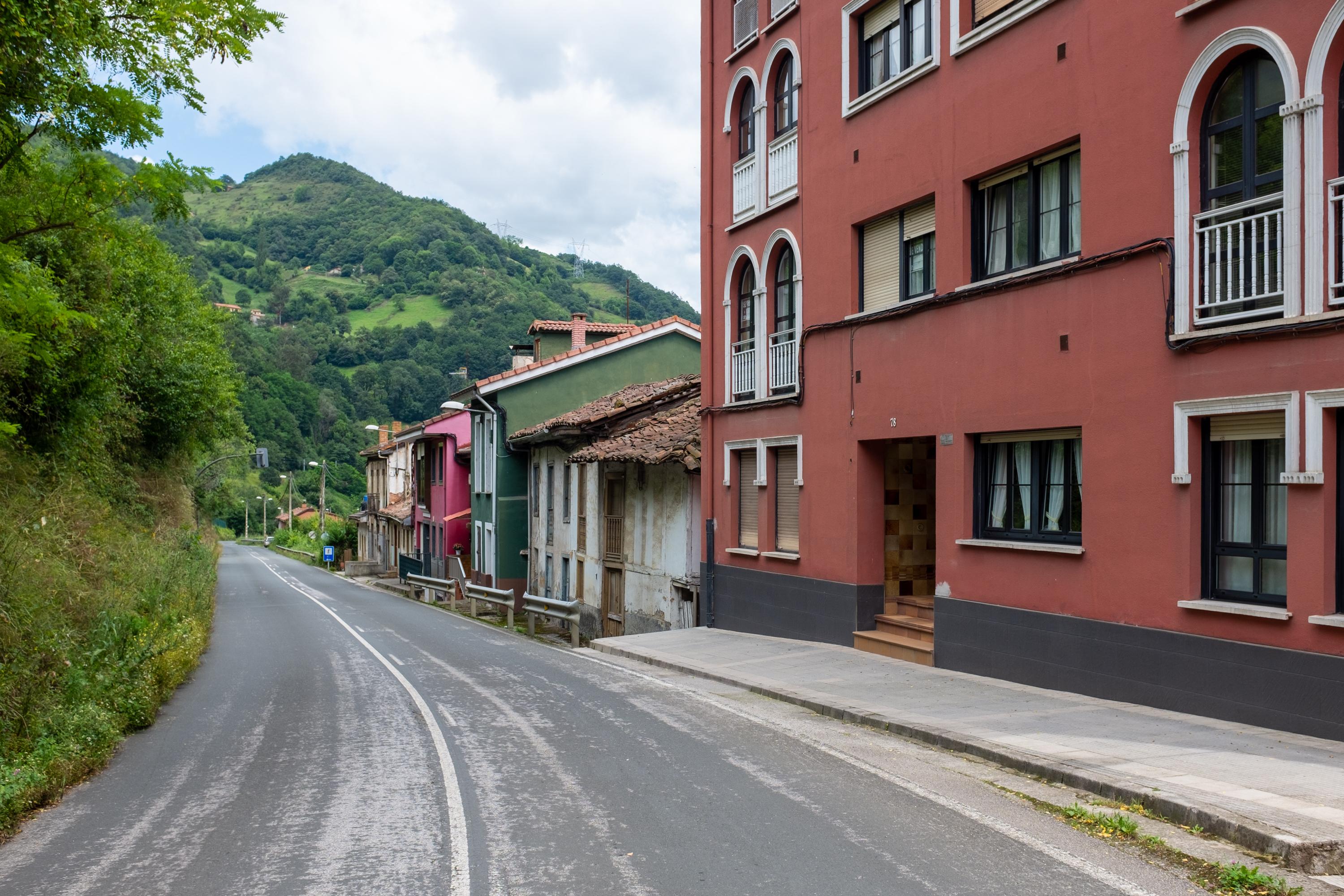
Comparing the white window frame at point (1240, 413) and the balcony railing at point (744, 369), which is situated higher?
the balcony railing at point (744, 369)

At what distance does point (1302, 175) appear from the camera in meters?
8.81

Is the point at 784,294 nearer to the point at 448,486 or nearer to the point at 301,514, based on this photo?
the point at 448,486

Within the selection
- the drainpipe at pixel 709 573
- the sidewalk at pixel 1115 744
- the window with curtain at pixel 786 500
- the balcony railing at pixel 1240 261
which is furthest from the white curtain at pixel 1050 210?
the drainpipe at pixel 709 573

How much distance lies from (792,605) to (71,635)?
10245mm

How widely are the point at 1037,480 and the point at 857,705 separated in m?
3.50

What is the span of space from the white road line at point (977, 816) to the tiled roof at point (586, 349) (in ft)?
81.2

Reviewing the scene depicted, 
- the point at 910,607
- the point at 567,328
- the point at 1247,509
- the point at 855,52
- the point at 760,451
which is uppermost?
the point at 855,52

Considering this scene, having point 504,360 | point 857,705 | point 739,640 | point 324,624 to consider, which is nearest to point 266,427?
point 504,360

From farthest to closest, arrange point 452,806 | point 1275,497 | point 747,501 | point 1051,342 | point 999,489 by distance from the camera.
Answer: point 747,501, point 999,489, point 1051,342, point 1275,497, point 452,806

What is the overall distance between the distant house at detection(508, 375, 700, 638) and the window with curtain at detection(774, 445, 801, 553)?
322 cm

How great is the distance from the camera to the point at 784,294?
18.2 meters

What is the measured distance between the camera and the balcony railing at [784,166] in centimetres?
1744

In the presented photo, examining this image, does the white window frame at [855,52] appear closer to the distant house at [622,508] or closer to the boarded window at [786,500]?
the boarded window at [786,500]

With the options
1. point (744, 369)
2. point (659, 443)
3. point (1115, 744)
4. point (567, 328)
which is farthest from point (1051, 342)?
point (567, 328)
